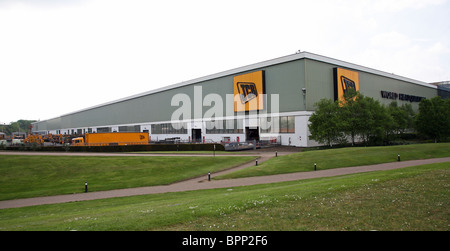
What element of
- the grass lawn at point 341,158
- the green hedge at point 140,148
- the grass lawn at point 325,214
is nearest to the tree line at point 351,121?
the grass lawn at point 341,158

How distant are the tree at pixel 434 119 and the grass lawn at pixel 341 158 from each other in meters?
16.6

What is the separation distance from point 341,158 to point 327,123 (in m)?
12.3

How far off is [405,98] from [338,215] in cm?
8308

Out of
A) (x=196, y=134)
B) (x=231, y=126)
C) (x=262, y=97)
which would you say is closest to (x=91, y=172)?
(x=262, y=97)

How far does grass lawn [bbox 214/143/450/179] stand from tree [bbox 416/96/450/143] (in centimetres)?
1664

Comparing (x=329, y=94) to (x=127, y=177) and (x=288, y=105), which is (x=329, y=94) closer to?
(x=288, y=105)

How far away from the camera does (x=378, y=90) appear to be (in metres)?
64.4

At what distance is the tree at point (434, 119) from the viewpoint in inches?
1820

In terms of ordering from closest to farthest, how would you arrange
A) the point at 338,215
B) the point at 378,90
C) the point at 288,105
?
the point at 338,215, the point at 288,105, the point at 378,90

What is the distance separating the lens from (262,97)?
53031 mm
